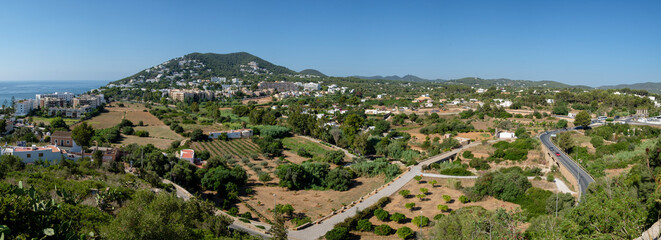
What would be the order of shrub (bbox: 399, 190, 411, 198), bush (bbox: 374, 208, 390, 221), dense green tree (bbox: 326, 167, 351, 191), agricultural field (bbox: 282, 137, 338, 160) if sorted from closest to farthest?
bush (bbox: 374, 208, 390, 221), shrub (bbox: 399, 190, 411, 198), dense green tree (bbox: 326, 167, 351, 191), agricultural field (bbox: 282, 137, 338, 160)

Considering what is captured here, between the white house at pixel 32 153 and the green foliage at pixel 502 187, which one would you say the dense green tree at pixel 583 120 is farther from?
the white house at pixel 32 153

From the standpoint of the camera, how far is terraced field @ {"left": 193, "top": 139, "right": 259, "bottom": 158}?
3272 cm

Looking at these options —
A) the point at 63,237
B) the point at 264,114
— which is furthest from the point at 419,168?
the point at 264,114

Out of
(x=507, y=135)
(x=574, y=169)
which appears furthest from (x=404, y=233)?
(x=507, y=135)

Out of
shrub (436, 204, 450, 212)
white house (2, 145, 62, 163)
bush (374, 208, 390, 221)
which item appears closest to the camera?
bush (374, 208, 390, 221)

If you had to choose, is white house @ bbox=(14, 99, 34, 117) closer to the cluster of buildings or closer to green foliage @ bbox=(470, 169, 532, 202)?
the cluster of buildings

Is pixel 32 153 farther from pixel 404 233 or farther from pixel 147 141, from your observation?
pixel 404 233

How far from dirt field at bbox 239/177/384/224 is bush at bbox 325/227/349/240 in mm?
3113

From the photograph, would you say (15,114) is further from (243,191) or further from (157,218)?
(157,218)

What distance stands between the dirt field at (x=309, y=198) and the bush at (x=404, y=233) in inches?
174

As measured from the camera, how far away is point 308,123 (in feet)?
141

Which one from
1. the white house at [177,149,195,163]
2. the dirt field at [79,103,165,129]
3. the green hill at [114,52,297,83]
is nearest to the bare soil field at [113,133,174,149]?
the white house at [177,149,195,163]

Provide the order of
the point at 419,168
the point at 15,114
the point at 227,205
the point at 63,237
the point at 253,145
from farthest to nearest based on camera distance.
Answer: the point at 15,114 → the point at 253,145 → the point at 419,168 → the point at 227,205 → the point at 63,237

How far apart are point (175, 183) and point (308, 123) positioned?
76.6 ft
